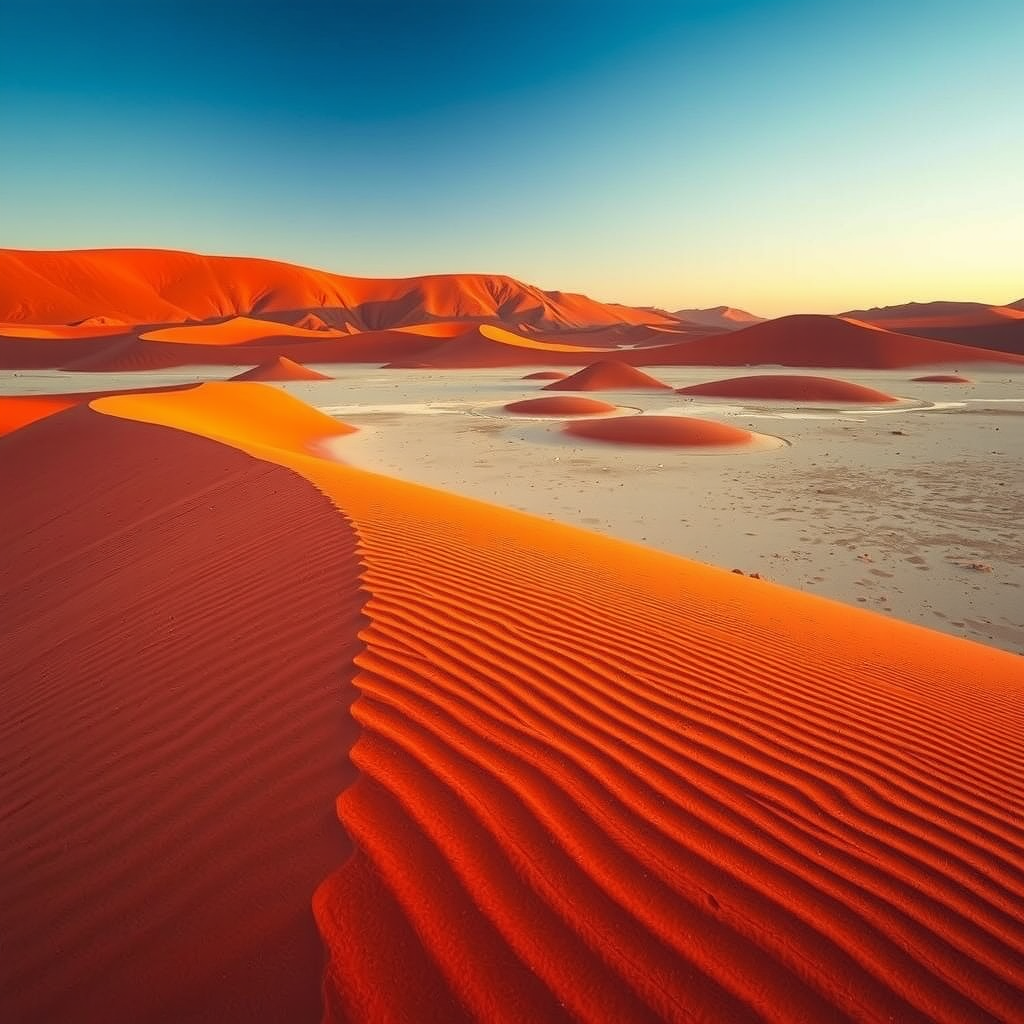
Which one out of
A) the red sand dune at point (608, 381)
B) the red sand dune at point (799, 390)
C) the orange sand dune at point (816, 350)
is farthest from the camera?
the orange sand dune at point (816, 350)

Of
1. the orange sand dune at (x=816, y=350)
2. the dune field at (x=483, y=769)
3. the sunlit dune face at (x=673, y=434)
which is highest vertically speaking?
the dune field at (x=483, y=769)

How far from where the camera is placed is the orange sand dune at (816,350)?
2030 inches

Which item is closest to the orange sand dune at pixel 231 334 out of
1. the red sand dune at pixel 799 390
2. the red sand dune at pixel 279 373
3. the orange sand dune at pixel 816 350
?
the red sand dune at pixel 279 373

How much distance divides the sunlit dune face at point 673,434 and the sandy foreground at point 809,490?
78 centimetres

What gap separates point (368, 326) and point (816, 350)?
9851cm

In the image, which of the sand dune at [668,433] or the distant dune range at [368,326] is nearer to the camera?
the sand dune at [668,433]

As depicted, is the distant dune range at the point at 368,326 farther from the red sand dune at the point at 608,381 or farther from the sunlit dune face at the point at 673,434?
the sunlit dune face at the point at 673,434

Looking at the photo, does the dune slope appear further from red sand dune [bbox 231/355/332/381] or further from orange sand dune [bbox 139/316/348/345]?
orange sand dune [bbox 139/316/348/345]

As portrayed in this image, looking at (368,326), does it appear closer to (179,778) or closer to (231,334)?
(231,334)

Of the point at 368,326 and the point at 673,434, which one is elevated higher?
→ the point at 673,434

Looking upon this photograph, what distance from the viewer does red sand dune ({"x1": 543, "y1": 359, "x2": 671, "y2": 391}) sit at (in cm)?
3378

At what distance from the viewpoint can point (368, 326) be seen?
132875mm

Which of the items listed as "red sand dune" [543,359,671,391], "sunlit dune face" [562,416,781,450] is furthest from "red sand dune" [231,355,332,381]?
"sunlit dune face" [562,416,781,450]

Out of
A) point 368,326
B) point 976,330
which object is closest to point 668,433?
point 976,330
